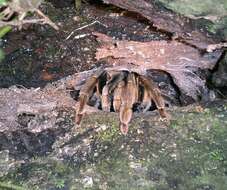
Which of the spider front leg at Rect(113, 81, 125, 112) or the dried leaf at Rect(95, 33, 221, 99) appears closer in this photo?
the spider front leg at Rect(113, 81, 125, 112)

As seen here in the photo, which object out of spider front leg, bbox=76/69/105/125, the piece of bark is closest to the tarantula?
spider front leg, bbox=76/69/105/125

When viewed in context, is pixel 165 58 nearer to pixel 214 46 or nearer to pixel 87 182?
pixel 214 46

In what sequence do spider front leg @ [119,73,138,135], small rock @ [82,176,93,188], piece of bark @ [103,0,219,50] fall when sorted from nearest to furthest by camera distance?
small rock @ [82,176,93,188] < spider front leg @ [119,73,138,135] < piece of bark @ [103,0,219,50]

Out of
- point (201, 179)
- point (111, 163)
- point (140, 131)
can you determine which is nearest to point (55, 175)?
point (111, 163)

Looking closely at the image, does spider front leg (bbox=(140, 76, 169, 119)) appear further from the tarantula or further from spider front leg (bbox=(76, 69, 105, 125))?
spider front leg (bbox=(76, 69, 105, 125))

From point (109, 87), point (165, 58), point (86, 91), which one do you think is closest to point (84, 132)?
point (86, 91)
